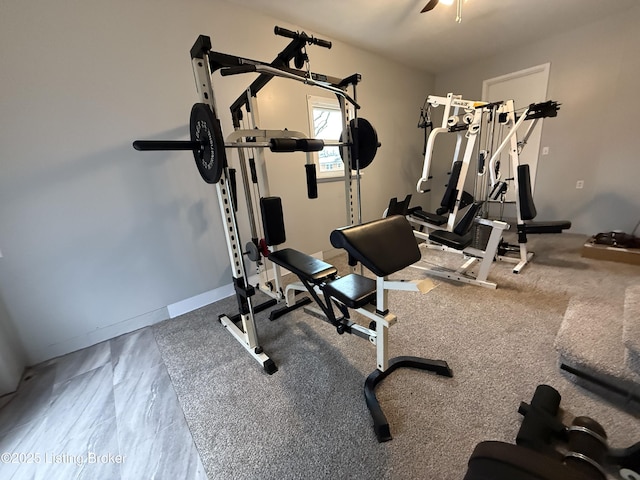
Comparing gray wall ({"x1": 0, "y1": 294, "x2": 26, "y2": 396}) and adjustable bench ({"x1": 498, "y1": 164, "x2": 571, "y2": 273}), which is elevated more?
adjustable bench ({"x1": 498, "y1": 164, "x2": 571, "y2": 273})

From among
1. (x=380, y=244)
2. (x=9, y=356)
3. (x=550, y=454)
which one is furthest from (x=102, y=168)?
(x=550, y=454)

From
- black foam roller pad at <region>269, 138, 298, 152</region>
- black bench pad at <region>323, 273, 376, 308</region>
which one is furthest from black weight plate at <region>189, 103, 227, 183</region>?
black bench pad at <region>323, 273, 376, 308</region>

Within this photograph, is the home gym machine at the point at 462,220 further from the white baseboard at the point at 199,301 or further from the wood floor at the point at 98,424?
the wood floor at the point at 98,424

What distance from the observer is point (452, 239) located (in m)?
2.42

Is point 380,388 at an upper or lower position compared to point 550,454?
lower

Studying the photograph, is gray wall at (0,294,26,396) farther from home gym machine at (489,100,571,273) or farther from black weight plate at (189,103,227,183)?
home gym machine at (489,100,571,273)

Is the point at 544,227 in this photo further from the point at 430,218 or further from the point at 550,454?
the point at 550,454

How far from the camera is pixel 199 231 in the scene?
2322 mm

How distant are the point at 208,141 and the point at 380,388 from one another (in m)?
1.63

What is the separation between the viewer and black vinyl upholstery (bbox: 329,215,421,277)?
41.3 inches

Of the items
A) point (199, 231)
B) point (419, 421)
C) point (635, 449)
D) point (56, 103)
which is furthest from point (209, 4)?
point (635, 449)

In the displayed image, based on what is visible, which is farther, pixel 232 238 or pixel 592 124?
pixel 592 124

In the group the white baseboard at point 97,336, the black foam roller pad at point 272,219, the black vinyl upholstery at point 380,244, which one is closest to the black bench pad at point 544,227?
the black vinyl upholstery at point 380,244

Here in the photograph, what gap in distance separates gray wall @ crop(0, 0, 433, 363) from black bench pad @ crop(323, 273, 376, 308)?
4.99 ft
